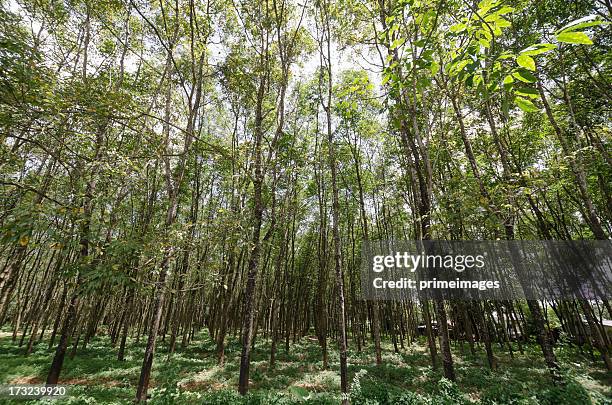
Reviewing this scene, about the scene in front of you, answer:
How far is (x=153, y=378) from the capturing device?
34.2 ft

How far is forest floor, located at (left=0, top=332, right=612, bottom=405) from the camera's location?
6516 millimetres

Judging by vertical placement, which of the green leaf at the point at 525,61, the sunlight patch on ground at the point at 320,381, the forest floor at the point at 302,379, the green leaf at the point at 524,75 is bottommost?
the sunlight patch on ground at the point at 320,381

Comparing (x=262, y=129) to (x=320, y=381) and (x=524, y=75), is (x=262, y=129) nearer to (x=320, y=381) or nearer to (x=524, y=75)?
(x=524, y=75)

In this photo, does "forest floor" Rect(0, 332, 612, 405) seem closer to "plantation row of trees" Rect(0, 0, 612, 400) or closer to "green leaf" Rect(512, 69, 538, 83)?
"plantation row of trees" Rect(0, 0, 612, 400)

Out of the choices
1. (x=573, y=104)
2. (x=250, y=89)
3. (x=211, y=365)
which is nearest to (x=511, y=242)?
(x=573, y=104)

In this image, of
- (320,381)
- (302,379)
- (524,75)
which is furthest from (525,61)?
(302,379)

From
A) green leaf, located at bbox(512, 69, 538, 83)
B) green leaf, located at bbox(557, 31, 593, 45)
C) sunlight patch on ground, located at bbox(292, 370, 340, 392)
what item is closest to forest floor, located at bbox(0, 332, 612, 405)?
sunlight patch on ground, located at bbox(292, 370, 340, 392)

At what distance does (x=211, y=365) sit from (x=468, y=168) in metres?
14.9

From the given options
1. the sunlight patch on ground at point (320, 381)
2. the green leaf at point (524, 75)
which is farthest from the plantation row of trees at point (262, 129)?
the sunlight patch on ground at point (320, 381)

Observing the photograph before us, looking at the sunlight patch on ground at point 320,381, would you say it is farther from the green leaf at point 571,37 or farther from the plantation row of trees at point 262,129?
the green leaf at point 571,37

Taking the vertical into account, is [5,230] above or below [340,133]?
below

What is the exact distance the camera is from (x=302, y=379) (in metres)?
11.1

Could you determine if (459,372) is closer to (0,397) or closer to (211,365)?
(211,365)

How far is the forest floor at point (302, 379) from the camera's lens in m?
6.52
